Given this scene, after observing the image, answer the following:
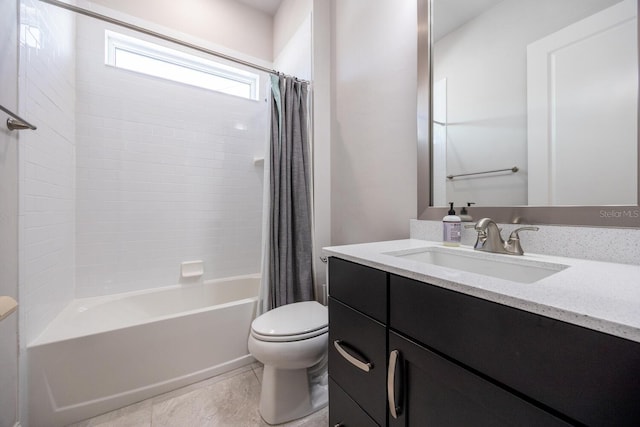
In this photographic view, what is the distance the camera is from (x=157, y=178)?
6.37ft

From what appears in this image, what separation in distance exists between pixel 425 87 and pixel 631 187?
2.53 ft

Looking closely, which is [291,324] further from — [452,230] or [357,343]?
[452,230]

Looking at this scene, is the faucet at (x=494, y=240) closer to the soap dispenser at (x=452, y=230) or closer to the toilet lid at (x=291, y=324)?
the soap dispenser at (x=452, y=230)

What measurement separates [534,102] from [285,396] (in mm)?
1593

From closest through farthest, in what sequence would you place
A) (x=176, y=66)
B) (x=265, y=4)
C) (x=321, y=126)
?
1. (x=321, y=126)
2. (x=176, y=66)
3. (x=265, y=4)

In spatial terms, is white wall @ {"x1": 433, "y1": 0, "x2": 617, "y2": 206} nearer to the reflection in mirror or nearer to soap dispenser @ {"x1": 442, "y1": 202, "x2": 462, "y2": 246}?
the reflection in mirror

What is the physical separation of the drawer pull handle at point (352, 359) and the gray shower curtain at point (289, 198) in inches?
31.1

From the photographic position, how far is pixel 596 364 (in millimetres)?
342

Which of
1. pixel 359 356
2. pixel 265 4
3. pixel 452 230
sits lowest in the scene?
pixel 359 356

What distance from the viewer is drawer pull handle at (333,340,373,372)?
2.34ft

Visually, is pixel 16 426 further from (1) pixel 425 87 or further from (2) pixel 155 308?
(1) pixel 425 87

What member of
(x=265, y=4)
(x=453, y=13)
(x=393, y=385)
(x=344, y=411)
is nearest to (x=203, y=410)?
(x=344, y=411)

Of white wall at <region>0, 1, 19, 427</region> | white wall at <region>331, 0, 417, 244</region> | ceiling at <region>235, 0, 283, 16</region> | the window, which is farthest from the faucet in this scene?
ceiling at <region>235, 0, 283, 16</region>

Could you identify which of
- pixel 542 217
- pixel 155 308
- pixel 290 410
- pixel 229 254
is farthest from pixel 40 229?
pixel 542 217
